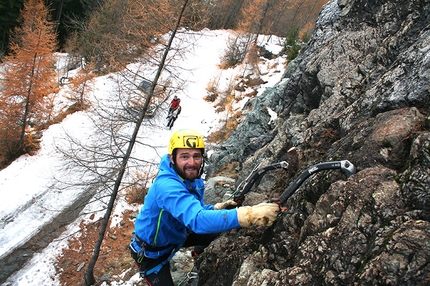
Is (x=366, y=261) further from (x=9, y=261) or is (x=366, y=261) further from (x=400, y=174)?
(x=9, y=261)

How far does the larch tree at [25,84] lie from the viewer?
1695 centimetres

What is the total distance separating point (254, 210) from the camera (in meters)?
3.15

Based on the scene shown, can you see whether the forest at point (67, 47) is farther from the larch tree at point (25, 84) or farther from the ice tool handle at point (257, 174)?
the ice tool handle at point (257, 174)

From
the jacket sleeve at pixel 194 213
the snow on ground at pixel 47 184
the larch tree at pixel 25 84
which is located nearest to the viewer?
the jacket sleeve at pixel 194 213

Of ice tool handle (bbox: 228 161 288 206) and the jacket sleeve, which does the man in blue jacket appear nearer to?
the jacket sleeve

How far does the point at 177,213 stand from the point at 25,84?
19409mm

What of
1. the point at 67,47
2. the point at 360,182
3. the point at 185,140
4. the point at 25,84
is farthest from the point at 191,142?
the point at 67,47

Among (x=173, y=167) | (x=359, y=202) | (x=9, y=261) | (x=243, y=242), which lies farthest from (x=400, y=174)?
(x=9, y=261)

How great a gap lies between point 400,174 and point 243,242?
224 centimetres

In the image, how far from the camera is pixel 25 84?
690 inches

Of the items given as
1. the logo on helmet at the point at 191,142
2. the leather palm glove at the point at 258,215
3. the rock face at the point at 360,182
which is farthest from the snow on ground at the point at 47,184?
the leather palm glove at the point at 258,215

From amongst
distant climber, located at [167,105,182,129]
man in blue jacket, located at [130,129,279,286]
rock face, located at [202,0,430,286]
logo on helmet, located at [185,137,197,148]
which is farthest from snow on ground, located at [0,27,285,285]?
logo on helmet, located at [185,137,197,148]

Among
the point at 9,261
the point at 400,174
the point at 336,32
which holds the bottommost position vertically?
the point at 9,261

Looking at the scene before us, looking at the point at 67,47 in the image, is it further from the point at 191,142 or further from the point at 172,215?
the point at 172,215
